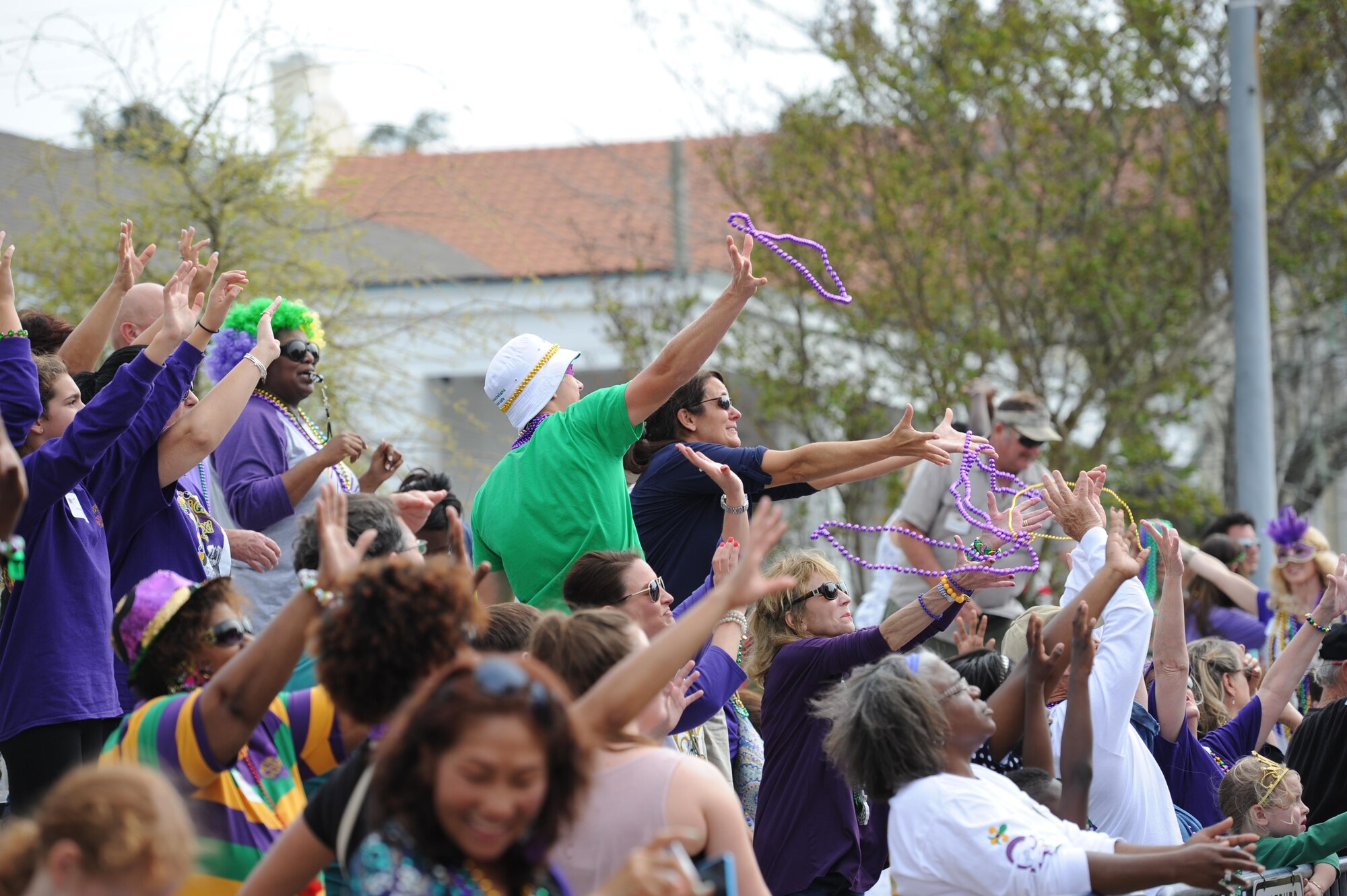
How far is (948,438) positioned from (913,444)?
302 mm

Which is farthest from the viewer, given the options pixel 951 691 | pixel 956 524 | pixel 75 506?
pixel 956 524

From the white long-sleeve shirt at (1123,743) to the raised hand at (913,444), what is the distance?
62 centimetres

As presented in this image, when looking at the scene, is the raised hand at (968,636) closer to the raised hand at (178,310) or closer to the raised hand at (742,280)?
the raised hand at (742,280)

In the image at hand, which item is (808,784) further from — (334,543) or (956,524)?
(956,524)

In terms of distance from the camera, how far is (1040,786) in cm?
357

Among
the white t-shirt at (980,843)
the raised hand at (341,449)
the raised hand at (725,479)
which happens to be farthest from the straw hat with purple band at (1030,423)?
the white t-shirt at (980,843)

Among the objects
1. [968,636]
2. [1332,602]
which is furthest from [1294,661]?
[968,636]

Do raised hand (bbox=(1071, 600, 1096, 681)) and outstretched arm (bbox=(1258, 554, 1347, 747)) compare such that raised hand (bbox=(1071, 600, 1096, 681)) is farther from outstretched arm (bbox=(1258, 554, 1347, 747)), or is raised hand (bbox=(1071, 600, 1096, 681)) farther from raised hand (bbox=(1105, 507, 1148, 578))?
outstretched arm (bbox=(1258, 554, 1347, 747))

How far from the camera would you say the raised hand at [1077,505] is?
4262 mm

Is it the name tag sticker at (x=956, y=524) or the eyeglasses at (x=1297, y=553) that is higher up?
the name tag sticker at (x=956, y=524)

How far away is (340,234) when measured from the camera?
31.6 ft

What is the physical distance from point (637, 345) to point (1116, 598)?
8376mm

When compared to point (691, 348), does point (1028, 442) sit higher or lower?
lower

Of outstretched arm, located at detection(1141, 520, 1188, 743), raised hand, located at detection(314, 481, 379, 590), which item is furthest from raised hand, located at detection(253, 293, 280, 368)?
outstretched arm, located at detection(1141, 520, 1188, 743)
